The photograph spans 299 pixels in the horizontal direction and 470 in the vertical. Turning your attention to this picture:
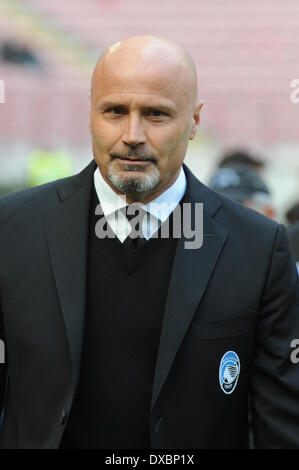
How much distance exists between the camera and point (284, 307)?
234 cm

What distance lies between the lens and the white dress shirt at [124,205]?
2.34m

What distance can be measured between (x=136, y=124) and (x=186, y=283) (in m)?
0.45

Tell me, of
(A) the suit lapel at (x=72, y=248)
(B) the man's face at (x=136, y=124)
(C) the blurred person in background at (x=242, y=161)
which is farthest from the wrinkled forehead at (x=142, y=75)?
(C) the blurred person in background at (x=242, y=161)

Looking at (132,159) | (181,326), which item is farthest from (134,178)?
(181,326)

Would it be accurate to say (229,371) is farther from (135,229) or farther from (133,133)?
(133,133)

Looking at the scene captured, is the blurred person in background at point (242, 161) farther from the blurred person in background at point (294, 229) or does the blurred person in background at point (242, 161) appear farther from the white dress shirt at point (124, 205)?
the white dress shirt at point (124, 205)

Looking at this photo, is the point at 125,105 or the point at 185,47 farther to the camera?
the point at 185,47

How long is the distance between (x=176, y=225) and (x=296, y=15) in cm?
1160

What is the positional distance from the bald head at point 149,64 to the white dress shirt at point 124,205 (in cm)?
26

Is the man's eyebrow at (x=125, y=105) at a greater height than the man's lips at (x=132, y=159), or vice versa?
the man's eyebrow at (x=125, y=105)

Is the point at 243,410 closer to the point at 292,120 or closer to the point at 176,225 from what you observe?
the point at 176,225

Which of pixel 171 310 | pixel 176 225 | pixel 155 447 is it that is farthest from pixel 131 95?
pixel 155 447

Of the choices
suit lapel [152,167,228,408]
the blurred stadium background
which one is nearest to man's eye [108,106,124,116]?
suit lapel [152,167,228,408]

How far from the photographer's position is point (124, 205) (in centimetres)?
233
